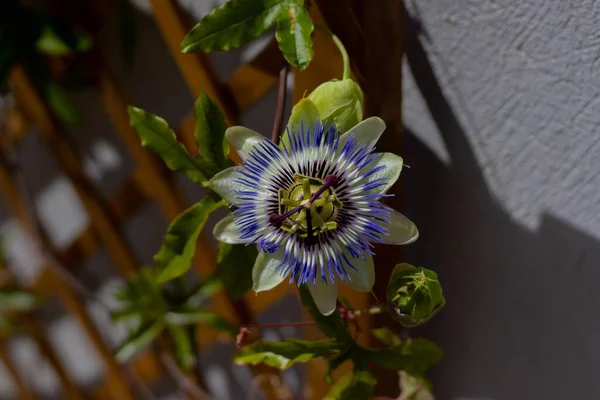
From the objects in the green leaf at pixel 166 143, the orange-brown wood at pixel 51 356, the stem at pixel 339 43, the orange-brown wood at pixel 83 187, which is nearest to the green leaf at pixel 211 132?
the green leaf at pixel 166 143

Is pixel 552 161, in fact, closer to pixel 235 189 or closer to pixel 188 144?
pixel 235 189

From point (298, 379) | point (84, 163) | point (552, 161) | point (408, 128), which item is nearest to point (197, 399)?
point (298, 379)

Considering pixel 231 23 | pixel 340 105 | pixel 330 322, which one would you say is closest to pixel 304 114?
pixel 340 105

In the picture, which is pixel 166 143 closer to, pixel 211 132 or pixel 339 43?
pixel 211 132

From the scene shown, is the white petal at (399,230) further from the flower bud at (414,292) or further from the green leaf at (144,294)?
the green leaf at (144,294)

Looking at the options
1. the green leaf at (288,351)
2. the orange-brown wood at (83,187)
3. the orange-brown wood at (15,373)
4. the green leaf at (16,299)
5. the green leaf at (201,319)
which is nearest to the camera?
the green leaf at (288,351)
